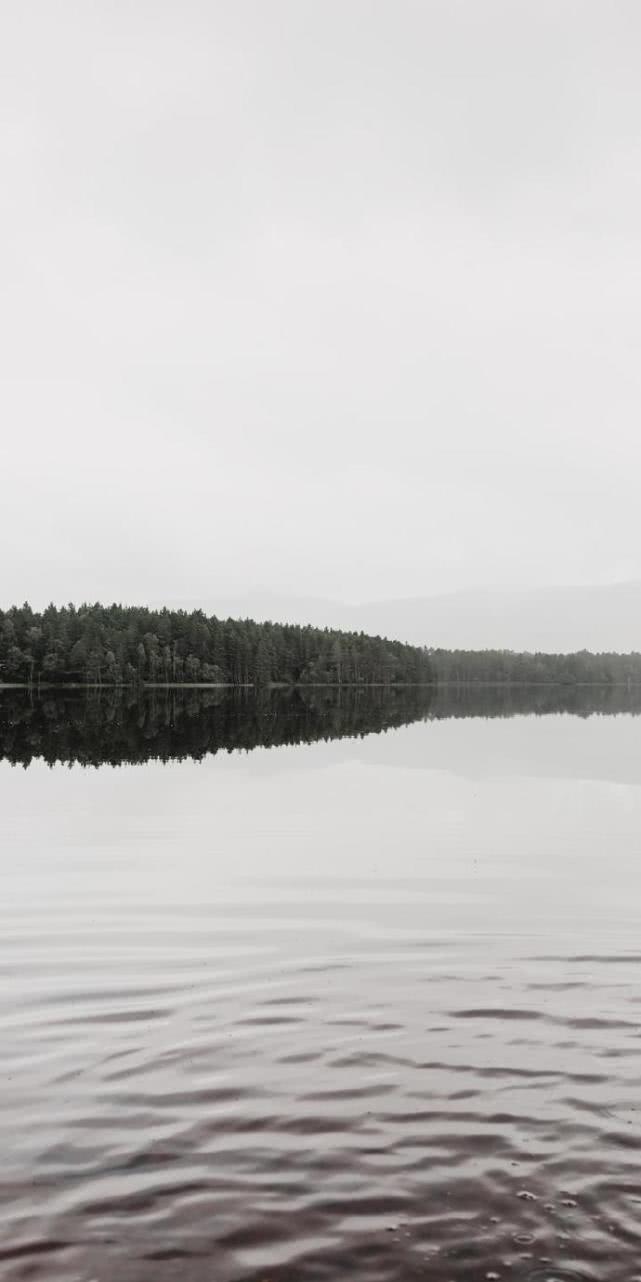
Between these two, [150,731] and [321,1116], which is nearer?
[321,1116]

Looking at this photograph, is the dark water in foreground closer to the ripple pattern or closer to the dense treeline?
the ripple pattern

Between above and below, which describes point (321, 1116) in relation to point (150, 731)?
below

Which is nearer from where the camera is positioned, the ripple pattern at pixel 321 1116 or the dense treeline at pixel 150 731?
the ripple pattern at pixel 321 1116

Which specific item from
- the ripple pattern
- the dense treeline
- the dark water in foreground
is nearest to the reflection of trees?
the dense treeline

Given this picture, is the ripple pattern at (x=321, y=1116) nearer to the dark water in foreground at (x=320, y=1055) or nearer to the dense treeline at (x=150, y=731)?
the dark water in foreground at (x=320, y=1055)

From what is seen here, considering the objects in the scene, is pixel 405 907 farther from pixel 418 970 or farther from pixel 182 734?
pixel 182 734

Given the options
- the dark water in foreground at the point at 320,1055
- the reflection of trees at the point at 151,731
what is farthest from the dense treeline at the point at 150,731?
the dark water in foreground at the point at 320,1055

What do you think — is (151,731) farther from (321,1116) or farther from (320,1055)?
(321,1116)

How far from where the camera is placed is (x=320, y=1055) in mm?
12883

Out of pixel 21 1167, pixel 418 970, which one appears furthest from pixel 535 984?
pixel 21 1167

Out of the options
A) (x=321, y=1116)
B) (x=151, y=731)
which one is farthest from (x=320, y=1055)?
(x=151, y=731)

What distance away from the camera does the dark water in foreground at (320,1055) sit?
334 inches

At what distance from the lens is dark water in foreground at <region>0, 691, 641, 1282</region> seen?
8484 millimetres

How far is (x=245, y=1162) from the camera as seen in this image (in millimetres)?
9844
